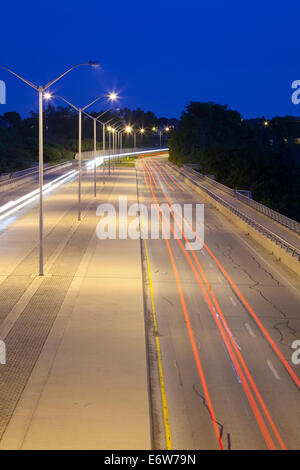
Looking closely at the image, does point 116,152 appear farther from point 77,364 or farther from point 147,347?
point 77,364

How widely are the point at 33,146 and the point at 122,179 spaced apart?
75792 millimetres

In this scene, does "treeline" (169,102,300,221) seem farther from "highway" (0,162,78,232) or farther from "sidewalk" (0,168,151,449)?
"sidewalk" (0,168,151,449)

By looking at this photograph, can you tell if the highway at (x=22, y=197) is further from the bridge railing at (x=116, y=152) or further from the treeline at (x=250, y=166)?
the bridge railing at (x=116, y=152)

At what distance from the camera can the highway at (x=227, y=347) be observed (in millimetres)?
11250

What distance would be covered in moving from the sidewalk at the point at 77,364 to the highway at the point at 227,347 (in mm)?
754

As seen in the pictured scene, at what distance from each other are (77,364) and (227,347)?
164 inches

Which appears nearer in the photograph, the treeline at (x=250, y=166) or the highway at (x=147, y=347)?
the highway at (x=147, y=347)

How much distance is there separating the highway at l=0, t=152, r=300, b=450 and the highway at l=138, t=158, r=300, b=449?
4cm

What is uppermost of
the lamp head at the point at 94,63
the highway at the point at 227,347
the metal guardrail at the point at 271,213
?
the lamp head at the point at 94,63

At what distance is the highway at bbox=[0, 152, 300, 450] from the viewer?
1095 centimetres

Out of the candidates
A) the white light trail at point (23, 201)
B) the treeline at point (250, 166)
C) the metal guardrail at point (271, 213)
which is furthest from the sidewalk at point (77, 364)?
the treeline at point (250, 166)

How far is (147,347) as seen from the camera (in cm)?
1552

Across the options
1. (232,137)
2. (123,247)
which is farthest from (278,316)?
(232,137)

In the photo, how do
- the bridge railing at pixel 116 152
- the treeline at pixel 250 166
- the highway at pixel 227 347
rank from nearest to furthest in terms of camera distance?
the highway at pixel 227 347 → the treeline at pixel 250 166 → the bridge railing at pixel 116 152
